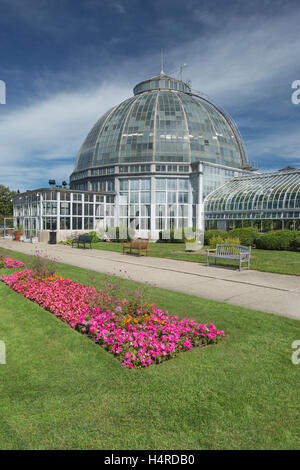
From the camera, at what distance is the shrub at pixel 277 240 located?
71.4 feet

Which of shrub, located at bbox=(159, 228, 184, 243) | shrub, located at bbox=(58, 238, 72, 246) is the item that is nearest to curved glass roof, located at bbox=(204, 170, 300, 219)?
shrub, located at bbox=(159, 228, 184, 243)

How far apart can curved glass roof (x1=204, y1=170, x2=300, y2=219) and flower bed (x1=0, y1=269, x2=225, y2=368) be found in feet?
85.7

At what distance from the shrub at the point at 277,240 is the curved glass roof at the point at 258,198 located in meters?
7.45

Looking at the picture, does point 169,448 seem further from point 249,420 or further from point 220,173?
point 220,173

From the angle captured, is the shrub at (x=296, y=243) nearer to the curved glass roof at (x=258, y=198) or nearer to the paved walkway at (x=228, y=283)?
the curved glass roof at (x=258, y=198)

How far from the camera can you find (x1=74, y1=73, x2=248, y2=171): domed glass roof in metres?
40.9

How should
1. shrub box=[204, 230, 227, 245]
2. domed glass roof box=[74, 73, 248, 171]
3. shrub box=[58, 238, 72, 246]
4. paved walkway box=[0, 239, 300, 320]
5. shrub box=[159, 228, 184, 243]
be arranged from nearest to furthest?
paved walkway box=[0, 239, 300, 320]
shrub box=[204, 230, 227, 245]
shrub box=[58, 238, 72, 246]
shrub box=[159, 228, 184, 243]
domed glass roof box=[74, 73, 248, 171]

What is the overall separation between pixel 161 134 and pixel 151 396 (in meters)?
40.5

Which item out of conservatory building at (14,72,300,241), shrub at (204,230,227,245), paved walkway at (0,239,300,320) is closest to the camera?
paved walkway at (0,239,300,320)

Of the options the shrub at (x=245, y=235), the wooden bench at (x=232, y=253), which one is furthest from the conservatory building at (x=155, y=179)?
the wooden bench at (x=232, y=253)

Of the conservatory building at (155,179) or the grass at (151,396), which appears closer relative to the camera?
the grass at (151,396)

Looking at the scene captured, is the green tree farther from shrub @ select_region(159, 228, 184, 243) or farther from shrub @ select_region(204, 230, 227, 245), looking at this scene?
shrub @ select_region(204, 230, 227, 245)

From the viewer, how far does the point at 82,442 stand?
307 cm

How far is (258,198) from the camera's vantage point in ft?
107
